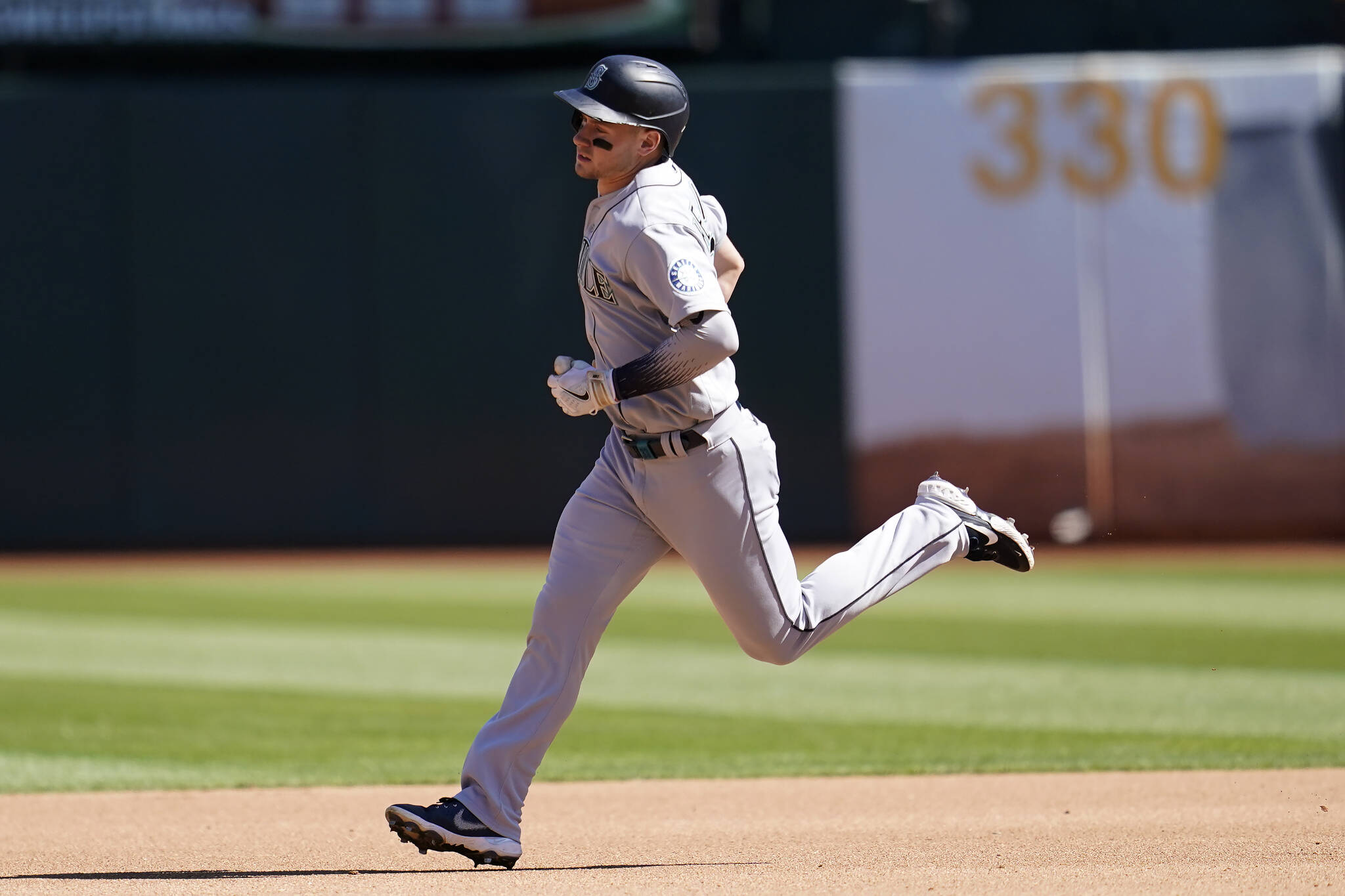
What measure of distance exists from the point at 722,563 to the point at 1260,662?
4884 mm

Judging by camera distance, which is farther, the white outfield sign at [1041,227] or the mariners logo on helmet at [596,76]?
the white outfield sign at [1041,227]

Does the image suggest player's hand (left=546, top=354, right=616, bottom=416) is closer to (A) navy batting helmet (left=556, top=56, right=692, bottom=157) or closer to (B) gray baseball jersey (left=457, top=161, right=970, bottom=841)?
(B) gray baseball jersey (left=457, top=161, right=970, bottom=841)

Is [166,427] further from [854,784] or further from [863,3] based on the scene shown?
[854,784]

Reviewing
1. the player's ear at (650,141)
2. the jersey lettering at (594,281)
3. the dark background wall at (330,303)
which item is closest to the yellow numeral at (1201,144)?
the dark background wall at (330,303)

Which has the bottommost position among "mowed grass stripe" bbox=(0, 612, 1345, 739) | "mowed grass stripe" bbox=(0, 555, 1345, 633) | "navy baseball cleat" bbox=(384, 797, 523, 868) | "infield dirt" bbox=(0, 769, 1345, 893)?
"mowed grass stripe" bbox=(0, 555, 1345, 633)

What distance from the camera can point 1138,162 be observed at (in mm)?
13914

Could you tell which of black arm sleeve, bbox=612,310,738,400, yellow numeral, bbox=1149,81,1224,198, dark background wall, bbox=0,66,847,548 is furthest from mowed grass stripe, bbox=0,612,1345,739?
yellow numeral, bbox=1149,81,1224,198

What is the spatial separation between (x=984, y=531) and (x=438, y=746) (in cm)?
279

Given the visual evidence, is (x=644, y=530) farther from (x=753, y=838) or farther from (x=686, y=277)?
(x=753, y=838)

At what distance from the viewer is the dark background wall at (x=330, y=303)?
14250mm

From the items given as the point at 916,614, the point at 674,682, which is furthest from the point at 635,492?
the point at 916,614

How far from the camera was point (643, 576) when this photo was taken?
4023 mm

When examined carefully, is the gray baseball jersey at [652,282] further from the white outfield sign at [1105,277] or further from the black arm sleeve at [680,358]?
the white outfield sign at [1105,277]

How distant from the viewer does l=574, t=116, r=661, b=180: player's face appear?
3941 millimetres
